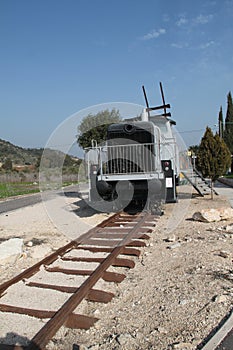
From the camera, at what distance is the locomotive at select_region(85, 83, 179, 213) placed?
9828 millimetres

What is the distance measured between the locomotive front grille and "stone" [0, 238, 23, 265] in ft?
14.5

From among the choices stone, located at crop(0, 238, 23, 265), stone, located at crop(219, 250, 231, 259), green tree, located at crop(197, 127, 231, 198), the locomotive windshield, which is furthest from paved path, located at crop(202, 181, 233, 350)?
green tree, located at crop(197, 127, 231, 198)

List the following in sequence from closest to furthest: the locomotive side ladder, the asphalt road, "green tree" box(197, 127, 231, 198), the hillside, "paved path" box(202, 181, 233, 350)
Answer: "paved path" box(202, 181, 233, 350) → "green tree" box(197, 127, 231, 198) → the locomotive side ladder → the asphalt road → the hillside

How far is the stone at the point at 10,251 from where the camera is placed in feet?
20.1

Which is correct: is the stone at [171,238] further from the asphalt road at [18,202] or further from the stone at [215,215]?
the asphalt road at [18,202]

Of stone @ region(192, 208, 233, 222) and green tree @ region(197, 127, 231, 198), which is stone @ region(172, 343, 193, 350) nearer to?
stone @ region(192, 208, 233, 222)

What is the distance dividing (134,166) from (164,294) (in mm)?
6349

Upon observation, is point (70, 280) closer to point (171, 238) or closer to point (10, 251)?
point (10, 251)

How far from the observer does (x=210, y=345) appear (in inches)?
123

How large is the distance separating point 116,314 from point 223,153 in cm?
1193

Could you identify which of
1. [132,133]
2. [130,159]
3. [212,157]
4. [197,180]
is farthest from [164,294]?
[197,180]

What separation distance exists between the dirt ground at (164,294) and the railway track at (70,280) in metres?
0.14

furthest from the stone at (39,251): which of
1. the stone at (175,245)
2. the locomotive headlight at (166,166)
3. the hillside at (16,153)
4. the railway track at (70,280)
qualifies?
the hillside at (16,153)

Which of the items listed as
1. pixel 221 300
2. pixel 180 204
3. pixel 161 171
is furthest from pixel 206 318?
pixel 180 204
